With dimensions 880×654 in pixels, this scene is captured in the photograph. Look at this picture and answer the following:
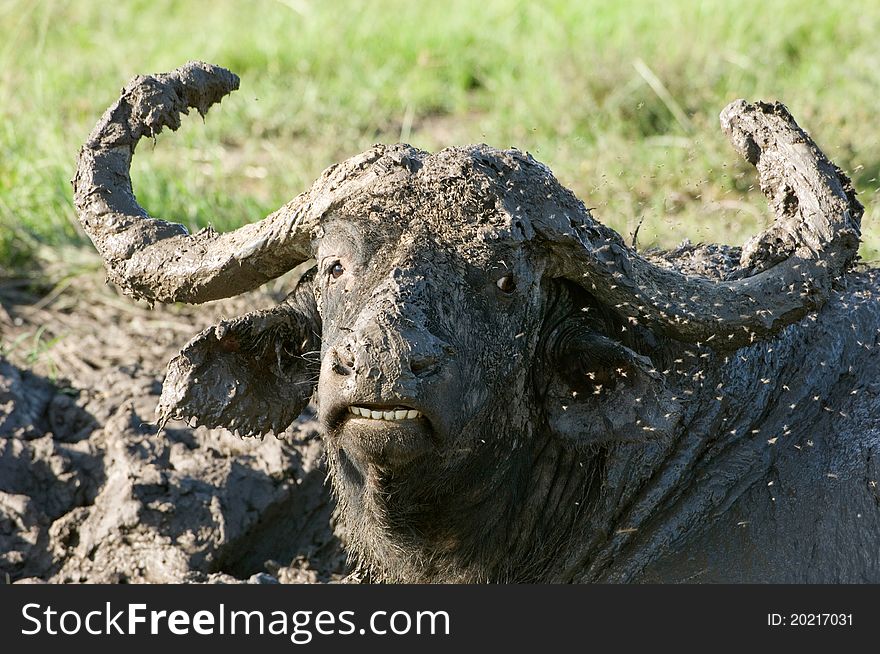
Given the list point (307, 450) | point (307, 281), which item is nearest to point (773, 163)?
point (307, 281)

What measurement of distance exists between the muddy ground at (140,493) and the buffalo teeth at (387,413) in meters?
2.02

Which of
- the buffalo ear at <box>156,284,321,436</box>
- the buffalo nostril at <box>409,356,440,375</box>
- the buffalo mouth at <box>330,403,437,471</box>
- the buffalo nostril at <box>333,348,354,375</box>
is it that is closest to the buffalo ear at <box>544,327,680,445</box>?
the buffalo mouth at <box>330,403,437,471</box>

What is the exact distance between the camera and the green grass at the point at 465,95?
8906 millimetres

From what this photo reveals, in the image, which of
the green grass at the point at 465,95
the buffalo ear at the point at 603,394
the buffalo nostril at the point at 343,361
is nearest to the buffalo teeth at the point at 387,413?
the buffalo nostril at the point at 343,361

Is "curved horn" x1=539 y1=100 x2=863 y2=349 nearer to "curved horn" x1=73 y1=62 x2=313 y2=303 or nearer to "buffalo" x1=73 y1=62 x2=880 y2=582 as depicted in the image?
"buffalo" x1=73 y1=62 x2=880 y2=582

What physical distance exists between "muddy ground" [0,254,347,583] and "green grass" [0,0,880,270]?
195cm

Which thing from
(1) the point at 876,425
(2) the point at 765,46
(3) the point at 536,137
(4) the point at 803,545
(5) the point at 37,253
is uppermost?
(2) the point at 765,46

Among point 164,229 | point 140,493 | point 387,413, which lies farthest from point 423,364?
point 140,493

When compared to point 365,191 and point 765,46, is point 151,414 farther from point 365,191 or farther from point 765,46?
point 765,46

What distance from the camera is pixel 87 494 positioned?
624 cm

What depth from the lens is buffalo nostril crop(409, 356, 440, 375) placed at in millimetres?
3865

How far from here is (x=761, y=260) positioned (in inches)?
185

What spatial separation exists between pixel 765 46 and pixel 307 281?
7220 millimetres

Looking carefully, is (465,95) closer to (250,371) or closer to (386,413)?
(250,371)
